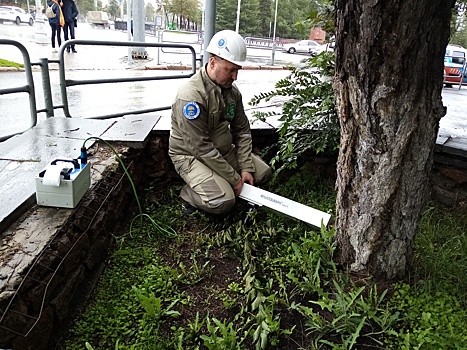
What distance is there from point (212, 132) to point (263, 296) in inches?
58.9

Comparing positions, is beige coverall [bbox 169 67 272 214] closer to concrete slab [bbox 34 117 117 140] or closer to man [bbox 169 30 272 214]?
man [bbox 169 30 272 214]

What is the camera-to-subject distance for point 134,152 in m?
3.51

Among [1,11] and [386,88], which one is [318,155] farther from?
[1,11]

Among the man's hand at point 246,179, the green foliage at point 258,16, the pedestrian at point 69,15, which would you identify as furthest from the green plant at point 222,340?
the green foliage at point 258,16

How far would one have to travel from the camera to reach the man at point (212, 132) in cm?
315

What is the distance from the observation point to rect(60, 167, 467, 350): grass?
218 centimetres

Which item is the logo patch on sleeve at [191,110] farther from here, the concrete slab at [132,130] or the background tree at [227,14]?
the background tree at [227,14]

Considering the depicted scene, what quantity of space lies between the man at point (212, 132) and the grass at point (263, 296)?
335mm

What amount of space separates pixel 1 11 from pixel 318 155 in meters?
37.0

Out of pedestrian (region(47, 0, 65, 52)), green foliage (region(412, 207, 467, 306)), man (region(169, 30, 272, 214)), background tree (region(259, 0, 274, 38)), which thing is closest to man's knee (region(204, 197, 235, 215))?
man (region(169, 30, 272, 214))

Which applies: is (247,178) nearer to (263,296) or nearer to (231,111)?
(231,111)

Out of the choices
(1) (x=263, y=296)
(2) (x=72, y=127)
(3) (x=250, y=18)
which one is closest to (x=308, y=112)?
(1) (x=263, y=296)

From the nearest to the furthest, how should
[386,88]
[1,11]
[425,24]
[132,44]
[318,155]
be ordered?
[425,24] < [386,88] < [318,155] < [132,44] < [1,11]

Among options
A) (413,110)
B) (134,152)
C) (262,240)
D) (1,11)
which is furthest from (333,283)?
(1,11)
